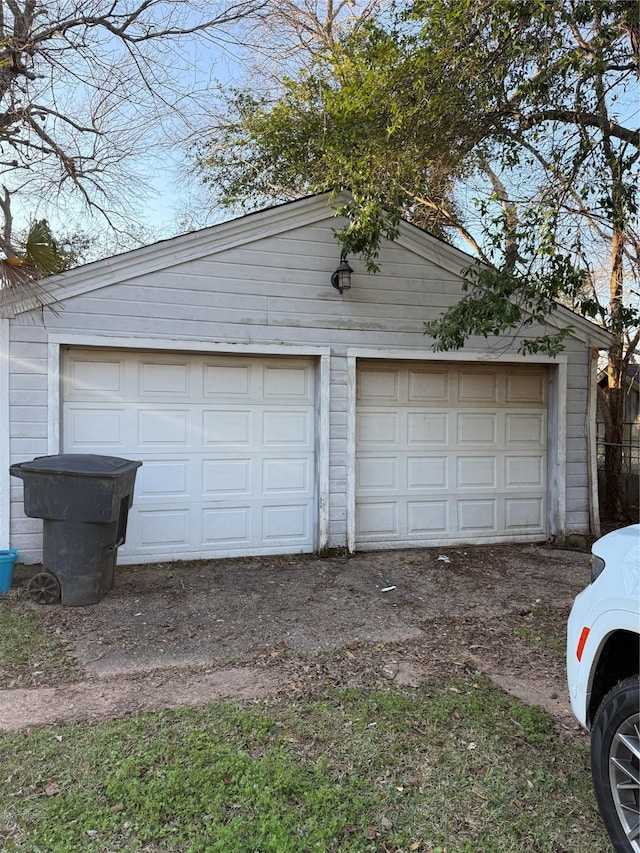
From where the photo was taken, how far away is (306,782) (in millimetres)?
2242

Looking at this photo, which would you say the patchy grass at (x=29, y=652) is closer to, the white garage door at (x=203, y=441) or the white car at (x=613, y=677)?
the white garage door at (x=203, y=441)

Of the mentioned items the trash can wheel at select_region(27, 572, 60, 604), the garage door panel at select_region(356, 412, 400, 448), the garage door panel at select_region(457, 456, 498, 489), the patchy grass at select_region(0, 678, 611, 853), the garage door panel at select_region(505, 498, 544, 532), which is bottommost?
the patchy grass at select_region(0, 678, 611, 853)

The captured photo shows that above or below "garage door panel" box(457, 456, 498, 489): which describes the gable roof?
above

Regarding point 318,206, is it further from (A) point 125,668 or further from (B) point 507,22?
(A) point 125,668

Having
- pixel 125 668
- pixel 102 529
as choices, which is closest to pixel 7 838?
pixel 125 668

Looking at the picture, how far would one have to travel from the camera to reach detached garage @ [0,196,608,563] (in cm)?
529

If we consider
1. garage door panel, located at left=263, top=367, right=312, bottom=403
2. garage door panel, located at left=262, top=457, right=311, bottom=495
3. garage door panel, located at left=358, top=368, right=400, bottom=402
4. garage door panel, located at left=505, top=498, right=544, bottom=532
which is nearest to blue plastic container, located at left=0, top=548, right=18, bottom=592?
garage door panel, located at left=262, top=457, right=311, bottom=495

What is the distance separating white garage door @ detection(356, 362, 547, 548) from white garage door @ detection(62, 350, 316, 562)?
704mm

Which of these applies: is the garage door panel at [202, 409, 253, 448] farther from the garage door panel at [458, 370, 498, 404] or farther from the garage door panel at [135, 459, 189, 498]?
the garage door panel at [458, 370, 498, 404]

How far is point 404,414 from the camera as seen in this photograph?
6355 mm

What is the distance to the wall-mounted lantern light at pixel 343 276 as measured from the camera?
19.1ft

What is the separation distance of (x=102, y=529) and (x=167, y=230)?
997 centimetres

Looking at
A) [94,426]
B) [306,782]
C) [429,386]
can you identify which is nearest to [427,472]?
[429,386]

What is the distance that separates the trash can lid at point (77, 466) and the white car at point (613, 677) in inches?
134
